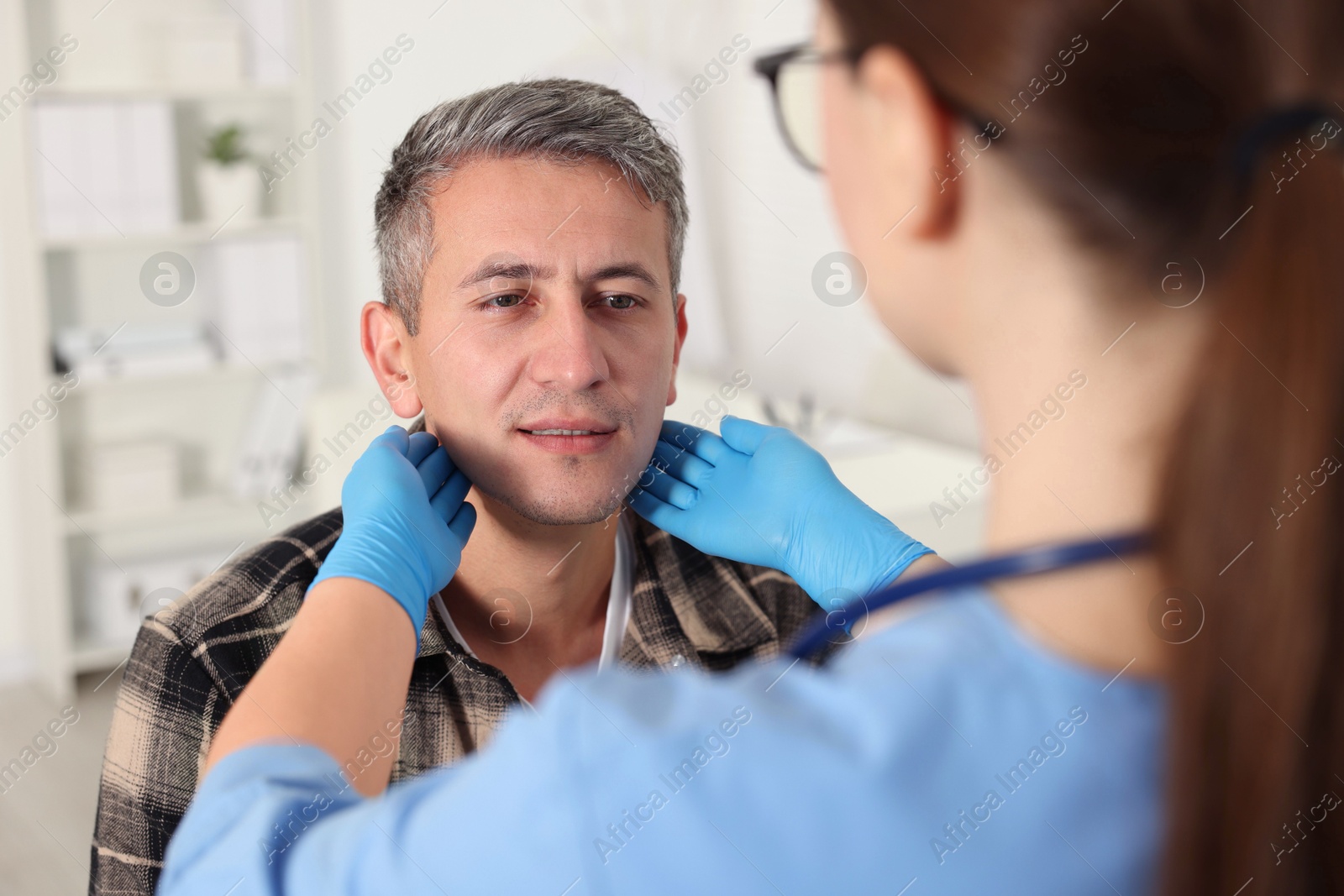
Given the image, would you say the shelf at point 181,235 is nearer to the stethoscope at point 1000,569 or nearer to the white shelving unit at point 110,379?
the white shelving unit at point 110,379

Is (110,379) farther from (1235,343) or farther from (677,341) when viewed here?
(1235,343)

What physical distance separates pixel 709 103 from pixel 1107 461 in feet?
7.41

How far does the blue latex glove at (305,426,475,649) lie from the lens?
1.04 meters

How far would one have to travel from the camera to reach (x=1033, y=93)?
573mm

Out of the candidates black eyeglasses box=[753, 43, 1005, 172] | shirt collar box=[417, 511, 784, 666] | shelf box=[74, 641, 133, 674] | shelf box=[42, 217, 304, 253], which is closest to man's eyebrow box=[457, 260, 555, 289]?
shirt collar box=[417, 511, 784, 666]

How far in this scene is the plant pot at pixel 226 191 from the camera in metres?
3.43

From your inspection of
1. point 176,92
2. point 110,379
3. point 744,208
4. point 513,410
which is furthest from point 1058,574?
point 176,92

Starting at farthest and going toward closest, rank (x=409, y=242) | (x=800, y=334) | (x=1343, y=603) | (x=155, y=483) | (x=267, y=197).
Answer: (x=267, y=197) < (x=155, y=483) < (x=800, y=334) < (x=409, y=242) < (x=1343, y=603)

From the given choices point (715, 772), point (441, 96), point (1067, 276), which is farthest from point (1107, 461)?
point (441, 96)

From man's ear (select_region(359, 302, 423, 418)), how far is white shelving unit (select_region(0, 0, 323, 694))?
84.9 inches

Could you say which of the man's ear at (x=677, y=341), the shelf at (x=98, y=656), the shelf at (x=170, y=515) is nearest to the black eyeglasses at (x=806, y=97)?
the man's ear at (x=677, y=341)

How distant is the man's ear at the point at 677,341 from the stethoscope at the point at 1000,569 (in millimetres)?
810

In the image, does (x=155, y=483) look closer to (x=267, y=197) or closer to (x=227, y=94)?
(x=267, y=197)

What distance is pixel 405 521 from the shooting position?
1130 millimetres
